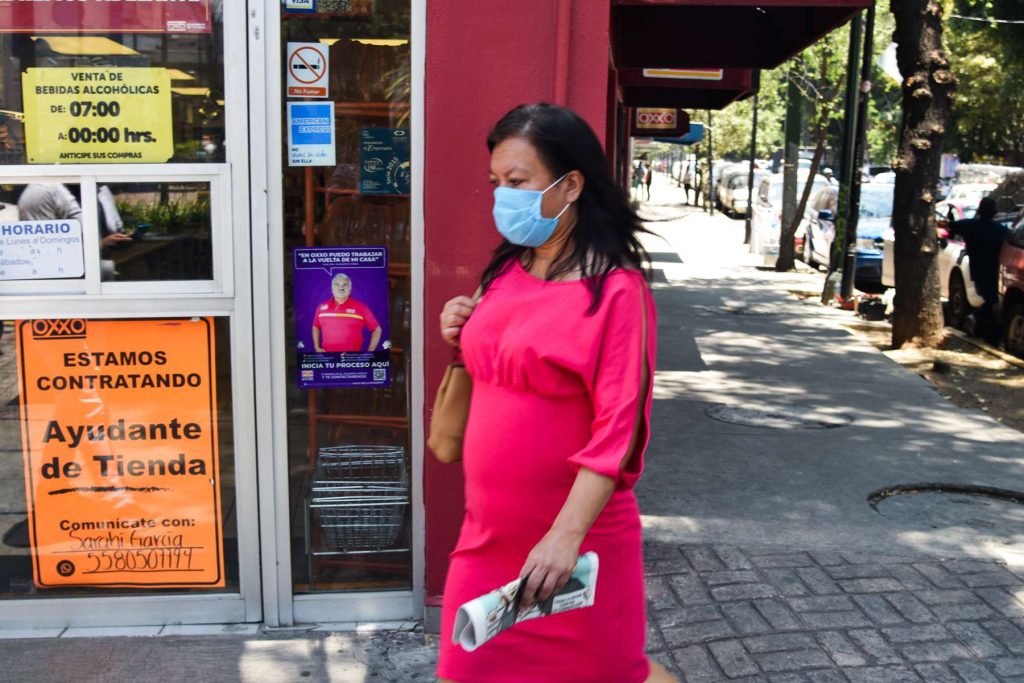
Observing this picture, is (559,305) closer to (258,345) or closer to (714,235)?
(258,345)

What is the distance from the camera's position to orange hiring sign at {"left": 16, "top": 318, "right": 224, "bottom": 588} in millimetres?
4234

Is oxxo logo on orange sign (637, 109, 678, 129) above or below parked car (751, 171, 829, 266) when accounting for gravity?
above

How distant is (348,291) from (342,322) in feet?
0.39

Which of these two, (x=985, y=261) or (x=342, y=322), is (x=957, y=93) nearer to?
(x=985, y=261)

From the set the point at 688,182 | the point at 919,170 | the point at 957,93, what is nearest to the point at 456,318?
the point at 919,170

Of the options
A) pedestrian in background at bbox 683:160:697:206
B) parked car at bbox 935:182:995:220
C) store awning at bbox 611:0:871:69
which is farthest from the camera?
pedestrian in background at bbox 683:160:697:206

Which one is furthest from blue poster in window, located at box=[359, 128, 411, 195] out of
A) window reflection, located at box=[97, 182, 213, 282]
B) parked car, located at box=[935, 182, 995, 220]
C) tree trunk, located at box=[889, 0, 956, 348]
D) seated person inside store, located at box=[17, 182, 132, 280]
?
parked car, located at box=[935, 182, 995, 220]


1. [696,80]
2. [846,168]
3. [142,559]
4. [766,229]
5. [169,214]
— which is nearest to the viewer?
[169,214]

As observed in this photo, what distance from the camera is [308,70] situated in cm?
412

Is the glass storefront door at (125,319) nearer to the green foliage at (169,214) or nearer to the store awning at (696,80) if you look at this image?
the green foliage at (169,214)

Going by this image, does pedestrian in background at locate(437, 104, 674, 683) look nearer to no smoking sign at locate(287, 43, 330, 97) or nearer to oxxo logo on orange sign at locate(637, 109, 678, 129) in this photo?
no smoking sign at locate(287, 43, 330, 97)

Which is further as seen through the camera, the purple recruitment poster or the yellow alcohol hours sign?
the purple recruitment poster

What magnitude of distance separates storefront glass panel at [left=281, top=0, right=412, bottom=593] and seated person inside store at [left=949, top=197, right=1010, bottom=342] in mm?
11108

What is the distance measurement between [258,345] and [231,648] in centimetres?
113
